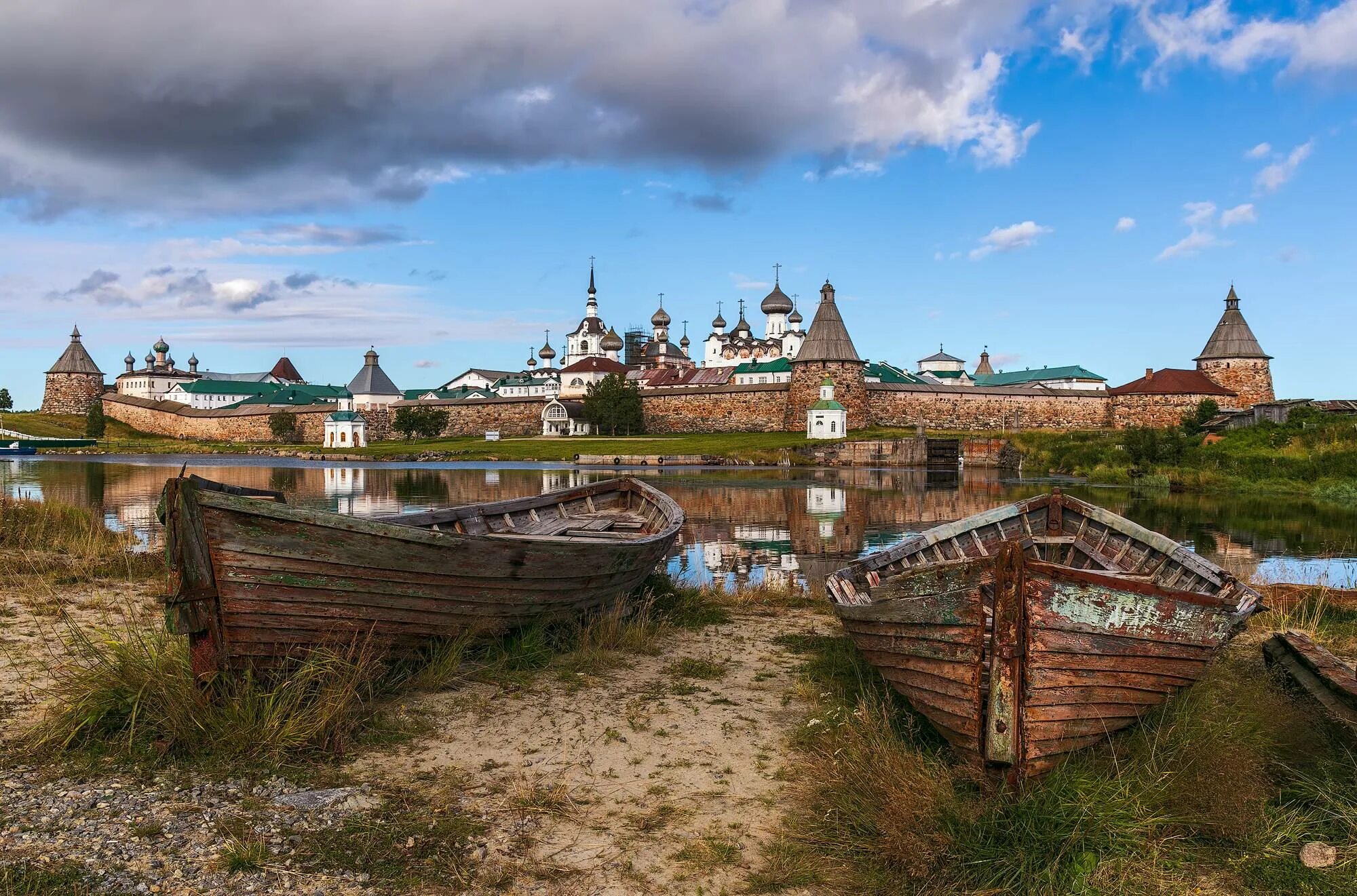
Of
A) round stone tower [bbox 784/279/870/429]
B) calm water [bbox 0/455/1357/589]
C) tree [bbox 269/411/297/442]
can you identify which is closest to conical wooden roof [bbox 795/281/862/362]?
round stone tower [bbox 784/279/870/429]

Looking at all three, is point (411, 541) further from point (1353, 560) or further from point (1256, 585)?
point (1353, 560)

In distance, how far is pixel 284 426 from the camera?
292 feet

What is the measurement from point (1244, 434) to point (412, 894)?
47.8m

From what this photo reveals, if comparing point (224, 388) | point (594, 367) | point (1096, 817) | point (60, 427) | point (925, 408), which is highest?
point (594, 367)

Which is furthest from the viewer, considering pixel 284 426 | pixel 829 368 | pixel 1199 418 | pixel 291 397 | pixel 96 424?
pixel 291 397

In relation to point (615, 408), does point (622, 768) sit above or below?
below

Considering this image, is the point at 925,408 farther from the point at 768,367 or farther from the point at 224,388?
the point at 224,388

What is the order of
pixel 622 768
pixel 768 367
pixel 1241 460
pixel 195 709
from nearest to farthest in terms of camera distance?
1. pixel 195 709
2. pixel 622 768
3. pixel 1241 460
4. pixel 768 367

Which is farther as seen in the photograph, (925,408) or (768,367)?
(768,367)

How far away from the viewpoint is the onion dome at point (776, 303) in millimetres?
115562

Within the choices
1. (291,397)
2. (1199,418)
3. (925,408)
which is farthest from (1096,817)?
(291,397)

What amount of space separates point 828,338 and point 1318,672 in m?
69.6

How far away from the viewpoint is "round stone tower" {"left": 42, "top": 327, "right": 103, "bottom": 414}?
111125mm

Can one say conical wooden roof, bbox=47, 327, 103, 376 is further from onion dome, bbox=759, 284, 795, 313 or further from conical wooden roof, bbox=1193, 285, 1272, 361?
conical wooden roof, bbox=1193, 285, 1272, 361
